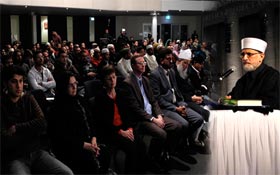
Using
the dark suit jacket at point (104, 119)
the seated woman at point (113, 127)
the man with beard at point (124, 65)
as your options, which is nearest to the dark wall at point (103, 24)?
the man with beard at point (124, 65)

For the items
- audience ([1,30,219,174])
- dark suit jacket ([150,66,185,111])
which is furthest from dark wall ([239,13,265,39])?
dark suit jacket ([150,66,185,111])

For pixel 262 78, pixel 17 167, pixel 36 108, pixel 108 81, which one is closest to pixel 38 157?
pixel 17 167

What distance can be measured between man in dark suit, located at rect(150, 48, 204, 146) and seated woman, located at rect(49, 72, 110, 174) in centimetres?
122

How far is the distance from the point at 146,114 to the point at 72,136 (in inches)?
37.6

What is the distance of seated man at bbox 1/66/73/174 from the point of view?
2.84 meters

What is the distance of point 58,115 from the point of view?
10.6 feet

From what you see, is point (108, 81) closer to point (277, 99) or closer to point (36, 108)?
point (36, 108)

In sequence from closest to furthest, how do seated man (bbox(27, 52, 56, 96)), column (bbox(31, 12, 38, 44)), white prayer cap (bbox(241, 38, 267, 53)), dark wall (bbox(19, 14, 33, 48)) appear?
white prayer cap (bbox(241, 38, 267, 53))
seated man (bbox(27, 52, 56, 96))
column (bbox(31, 12, 38, 44))
dark wall (bbox(19, 14, 33, 48))

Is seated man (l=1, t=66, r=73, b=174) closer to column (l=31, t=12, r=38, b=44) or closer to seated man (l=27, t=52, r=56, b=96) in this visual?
seated man (l=27, t=52, r=56, b=96)

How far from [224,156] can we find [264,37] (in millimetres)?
5547

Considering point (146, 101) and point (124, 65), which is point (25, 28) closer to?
point (124, 65)

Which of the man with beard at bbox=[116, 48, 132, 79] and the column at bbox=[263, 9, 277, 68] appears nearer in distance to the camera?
the man with beard at bbox=[116, 48, 132, 79]

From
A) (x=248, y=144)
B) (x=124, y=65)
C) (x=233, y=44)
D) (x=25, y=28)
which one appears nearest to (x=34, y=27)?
(x=25, y=28)

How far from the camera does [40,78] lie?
15.4 ft
